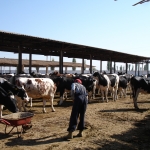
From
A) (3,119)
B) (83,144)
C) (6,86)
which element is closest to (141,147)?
(83,144)

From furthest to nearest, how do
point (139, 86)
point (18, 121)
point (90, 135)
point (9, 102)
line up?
point (139, 86) → point (9, 102) → point (90, 135) → point (18, 121)

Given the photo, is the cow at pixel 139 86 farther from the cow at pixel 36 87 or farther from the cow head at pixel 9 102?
the cow head at pixel 9 102

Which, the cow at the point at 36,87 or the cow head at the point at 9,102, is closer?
the cow head at the point at 9,102

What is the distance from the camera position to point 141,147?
18.7 feet

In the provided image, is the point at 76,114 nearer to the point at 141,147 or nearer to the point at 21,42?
the point at 141,147

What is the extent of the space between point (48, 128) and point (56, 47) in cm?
1559

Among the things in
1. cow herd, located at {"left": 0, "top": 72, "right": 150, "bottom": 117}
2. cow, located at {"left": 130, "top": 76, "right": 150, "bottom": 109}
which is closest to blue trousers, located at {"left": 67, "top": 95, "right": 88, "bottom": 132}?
cow herd, located at {"left": 0, "top": 72, "right": 150, "bottom": 117}

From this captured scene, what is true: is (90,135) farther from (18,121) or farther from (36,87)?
(36,87)

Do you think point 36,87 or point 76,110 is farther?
point 36,87

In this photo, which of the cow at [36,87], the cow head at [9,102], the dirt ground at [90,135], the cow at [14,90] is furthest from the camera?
the cow at [36,87]

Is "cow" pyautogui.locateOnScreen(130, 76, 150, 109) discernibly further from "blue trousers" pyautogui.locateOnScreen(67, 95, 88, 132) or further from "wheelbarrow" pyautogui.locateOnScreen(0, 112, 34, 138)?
"wheelbarrow" pyautogui.locateOnScreen(0, 112, 34, 138)

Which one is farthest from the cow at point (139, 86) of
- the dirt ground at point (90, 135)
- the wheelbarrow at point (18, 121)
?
the wheelbarrow at point (18, 121)

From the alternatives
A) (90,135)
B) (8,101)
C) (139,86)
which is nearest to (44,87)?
A: (8,101)

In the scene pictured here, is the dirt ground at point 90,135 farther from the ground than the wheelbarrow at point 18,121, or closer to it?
closer to it
